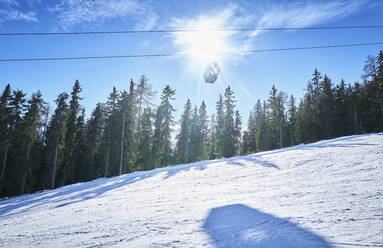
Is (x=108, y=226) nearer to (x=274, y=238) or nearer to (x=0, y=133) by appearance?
(x=274, y=238)

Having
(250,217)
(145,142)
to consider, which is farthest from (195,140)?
(250,217)

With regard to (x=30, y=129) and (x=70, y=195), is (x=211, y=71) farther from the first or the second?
(x=30, y=129)

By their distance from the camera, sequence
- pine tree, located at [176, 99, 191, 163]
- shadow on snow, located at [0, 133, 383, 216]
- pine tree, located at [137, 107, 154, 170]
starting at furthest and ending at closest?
pine tree, located at [176, 99, 191, 163], pine tree, located at [137, 107, 154, 170], shadow on snow, located at [0, 133, 383, 216]

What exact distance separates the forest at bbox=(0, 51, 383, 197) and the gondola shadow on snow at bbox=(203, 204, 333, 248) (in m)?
23.3

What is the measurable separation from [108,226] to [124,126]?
2401 cm

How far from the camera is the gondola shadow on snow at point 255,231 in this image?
2.65 meters

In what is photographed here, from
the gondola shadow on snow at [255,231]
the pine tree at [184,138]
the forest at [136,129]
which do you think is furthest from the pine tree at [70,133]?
the gondola shadow on snow at [255,231]

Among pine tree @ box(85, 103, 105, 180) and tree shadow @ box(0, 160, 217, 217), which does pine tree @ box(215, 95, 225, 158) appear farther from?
tree shadow @ box(0, 160, 217, 217)

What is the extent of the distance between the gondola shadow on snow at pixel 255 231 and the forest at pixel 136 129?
23.3 m

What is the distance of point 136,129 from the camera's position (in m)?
31.6

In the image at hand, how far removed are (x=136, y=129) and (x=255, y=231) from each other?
30446 millimetres

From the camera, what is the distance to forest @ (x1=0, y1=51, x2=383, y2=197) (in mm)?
25156

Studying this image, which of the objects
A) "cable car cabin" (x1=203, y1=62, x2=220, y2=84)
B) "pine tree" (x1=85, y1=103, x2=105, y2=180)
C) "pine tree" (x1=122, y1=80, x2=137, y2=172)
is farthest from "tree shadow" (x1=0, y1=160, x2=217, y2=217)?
"pine tree" (x1=85, y1=103, x2=105, y2=180)

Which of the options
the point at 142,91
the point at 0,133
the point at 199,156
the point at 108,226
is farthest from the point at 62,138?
the point at 108,226
